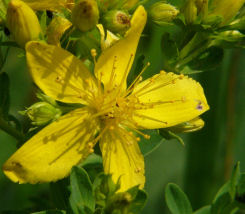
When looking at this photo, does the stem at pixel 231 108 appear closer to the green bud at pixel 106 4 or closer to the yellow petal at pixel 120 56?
the yellow petal at pixel 120 56

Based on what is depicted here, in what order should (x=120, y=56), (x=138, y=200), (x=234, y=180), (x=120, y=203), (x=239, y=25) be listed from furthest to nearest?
1. (x=239, y=25)
2. (x=120, y=56)
3. (x=234, y=180)
4. (x=138, y=200)
5. (x=120, y=203)

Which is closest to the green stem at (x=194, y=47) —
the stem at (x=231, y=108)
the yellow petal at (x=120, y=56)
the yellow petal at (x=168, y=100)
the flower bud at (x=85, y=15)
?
the yellow petal at (x=168, y=100)

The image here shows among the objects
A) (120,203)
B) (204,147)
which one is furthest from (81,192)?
(204,147)

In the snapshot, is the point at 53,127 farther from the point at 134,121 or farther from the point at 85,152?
the point at 134,121

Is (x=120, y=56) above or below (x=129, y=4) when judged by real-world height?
below

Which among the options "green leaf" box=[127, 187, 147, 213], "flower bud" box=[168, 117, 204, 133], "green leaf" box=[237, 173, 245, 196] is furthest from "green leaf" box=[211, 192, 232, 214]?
"green leaf" box=[127, 187, 147, 213]

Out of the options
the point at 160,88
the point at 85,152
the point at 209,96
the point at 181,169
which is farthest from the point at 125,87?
the point at 181,169

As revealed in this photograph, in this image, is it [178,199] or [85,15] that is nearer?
[85,15]

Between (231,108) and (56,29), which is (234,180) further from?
(231,108)
